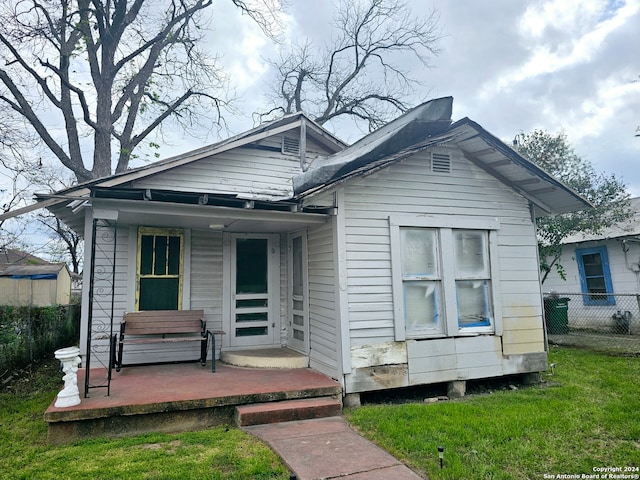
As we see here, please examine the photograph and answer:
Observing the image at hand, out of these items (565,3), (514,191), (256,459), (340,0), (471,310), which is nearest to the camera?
(256,459)

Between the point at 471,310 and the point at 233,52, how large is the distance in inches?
527

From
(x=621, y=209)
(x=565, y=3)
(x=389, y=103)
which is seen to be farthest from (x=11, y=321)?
(x=389, y=103)

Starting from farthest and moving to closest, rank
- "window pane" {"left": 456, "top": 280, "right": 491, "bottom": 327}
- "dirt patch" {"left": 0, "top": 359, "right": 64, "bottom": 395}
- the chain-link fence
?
the chain-link fence
"dirt patch" {"left": 0, "top": 359, "right": 64, "bottom": 395}
"window pane" {"left": 456, "top": 280, "right": 491, "bottom": 327}

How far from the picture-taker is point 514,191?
6367 millimetres

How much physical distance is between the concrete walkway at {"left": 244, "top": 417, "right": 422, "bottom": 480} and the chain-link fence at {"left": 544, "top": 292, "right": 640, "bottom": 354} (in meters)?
7.78

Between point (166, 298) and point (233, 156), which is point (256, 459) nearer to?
point (166, 298)

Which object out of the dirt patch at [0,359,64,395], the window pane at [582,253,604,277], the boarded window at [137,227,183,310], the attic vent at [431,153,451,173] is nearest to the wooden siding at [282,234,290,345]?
the boarded window at [137,227,183,310]

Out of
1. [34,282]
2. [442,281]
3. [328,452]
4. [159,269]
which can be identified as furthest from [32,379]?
[34,282]

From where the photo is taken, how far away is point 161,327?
6.12m

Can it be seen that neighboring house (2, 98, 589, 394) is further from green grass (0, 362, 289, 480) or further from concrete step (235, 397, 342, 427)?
green grass (0, 362, 289, 480)

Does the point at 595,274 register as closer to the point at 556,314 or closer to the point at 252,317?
the point at 556,314

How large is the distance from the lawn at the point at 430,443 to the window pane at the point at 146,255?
89.9 inches

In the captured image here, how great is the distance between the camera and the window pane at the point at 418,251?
5.62m

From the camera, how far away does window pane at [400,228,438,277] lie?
5622mm
